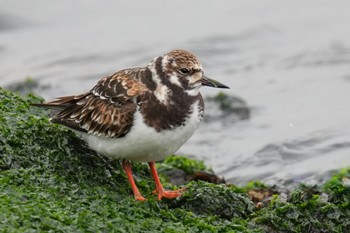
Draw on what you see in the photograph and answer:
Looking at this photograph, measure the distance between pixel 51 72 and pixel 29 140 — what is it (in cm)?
676

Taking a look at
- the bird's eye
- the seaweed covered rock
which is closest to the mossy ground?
the seaweed covered rock

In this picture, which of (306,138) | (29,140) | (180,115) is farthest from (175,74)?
(306,138)

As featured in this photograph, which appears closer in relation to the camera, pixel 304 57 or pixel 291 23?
pixel 304 57

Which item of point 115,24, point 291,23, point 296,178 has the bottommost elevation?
point 296,178

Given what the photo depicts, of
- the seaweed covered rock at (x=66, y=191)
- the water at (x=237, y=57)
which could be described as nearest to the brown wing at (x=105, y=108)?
the seaweed covered rock at (x=66, y=191)

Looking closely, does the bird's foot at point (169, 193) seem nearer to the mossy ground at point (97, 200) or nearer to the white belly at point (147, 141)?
the mossy ground at point (97, 200)

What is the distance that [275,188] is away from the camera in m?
7.27

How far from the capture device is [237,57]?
1220cm

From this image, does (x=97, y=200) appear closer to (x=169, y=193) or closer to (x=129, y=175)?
(x=129, y=175)

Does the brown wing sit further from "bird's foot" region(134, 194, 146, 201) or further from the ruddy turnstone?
"bird's foot" region(134, 194, 146, 201)

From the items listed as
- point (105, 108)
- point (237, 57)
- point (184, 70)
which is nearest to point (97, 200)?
point (105, 108)

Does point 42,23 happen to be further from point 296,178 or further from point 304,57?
point 296,178

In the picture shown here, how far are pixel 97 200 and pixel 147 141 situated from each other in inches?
19.6

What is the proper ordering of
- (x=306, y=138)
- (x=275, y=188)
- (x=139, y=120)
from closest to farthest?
(x=139, y=120) → (x=275, y=188) → (x=306, y=138)
